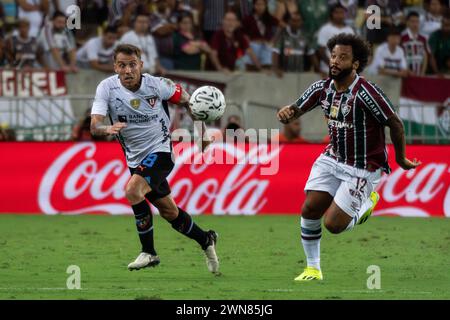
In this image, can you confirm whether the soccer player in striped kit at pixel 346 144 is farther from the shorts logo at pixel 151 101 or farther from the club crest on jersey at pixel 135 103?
the club crest on jersey at pixel 135 103

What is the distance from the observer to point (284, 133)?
19.4 metres

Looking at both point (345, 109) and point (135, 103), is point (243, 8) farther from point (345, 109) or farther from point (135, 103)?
point (345, 109)

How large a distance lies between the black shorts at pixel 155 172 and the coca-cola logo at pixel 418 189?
7390 mm

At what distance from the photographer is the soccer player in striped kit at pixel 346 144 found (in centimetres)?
1101

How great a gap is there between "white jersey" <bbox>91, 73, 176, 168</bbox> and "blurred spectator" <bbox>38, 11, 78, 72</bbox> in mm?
8973

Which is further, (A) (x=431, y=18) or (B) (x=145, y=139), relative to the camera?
(A) (x=431, y=18)

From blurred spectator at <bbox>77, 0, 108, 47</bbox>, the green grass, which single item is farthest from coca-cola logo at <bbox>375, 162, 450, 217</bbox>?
blurred spectator at <bbox>77, 0, 108, 47</bbox>

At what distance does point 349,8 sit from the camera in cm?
2169

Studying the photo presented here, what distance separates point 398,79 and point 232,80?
3158 mm

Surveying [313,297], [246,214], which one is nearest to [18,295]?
[313,297]

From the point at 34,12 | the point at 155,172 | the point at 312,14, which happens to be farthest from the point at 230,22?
the point at 155,172

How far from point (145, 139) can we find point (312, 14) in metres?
10.3

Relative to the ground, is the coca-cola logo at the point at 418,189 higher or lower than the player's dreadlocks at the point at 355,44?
lower

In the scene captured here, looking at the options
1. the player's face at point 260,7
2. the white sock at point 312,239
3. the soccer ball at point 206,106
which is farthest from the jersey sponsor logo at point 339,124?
the player's face at point 260,7
